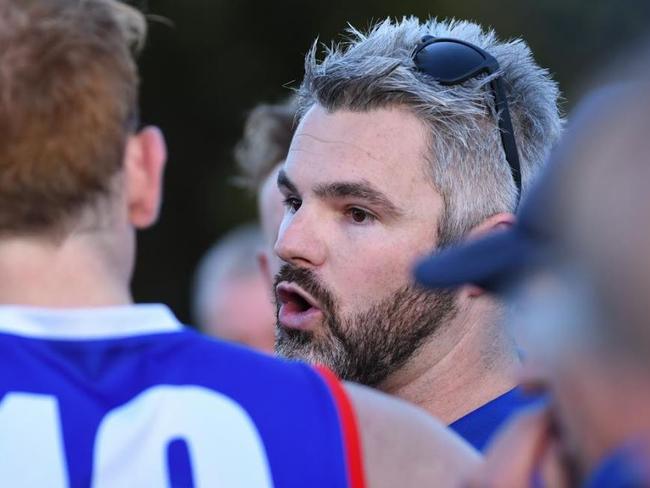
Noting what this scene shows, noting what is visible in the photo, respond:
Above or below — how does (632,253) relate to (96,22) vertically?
above

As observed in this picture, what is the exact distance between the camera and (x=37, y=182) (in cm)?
196

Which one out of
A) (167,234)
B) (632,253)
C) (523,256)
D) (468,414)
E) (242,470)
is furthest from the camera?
(167,234)

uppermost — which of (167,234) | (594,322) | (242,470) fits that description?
(594,322)

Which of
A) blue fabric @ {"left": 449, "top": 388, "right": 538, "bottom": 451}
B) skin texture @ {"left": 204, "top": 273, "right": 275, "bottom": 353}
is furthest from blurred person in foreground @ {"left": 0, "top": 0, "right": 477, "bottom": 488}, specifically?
skin texture @ {"left": 204, "top": 273, "right": 275, "bottom": 353}

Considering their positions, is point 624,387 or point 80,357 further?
point 80,357

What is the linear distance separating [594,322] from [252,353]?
808 mm

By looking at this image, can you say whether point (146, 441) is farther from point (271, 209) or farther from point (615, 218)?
point (271, 209)

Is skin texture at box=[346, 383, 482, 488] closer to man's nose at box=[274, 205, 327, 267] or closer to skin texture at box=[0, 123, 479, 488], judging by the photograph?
skin texture at box=[0, 123, 479, 488]

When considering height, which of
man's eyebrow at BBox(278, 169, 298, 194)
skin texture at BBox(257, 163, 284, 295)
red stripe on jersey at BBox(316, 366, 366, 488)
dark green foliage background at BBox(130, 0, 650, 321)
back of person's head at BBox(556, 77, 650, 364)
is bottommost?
dark green foliage background at BBox(130, 0, 650, 321)

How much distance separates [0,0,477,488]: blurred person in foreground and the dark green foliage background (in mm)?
9918

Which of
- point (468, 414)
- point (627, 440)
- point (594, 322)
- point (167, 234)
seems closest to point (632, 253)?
point (594, 322)

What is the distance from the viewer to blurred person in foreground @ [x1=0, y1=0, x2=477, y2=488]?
1.93 metres

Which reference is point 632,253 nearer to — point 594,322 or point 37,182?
point 594,322

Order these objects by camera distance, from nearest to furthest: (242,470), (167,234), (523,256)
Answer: (523,256)
(242,470)
(167,234)
